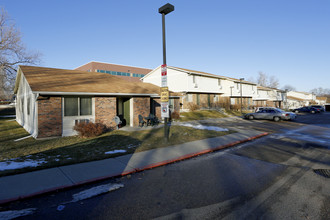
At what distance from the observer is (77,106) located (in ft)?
39.1

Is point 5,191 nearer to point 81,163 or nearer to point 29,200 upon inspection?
point 29,200

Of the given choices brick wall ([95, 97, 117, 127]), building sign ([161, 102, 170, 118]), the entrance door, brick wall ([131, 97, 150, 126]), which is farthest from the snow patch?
the entrance door

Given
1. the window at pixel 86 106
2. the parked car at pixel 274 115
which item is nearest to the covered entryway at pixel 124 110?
the window at pixel 86 106

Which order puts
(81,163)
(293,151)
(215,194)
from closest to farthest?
1. (215,194)
2. (81,163)
3. (293,151)

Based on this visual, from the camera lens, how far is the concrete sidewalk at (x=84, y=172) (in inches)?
172

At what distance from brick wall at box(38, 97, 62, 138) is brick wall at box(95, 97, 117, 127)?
226 cm

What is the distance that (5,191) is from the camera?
13.9ft

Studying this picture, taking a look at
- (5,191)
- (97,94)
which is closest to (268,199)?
(5,191)

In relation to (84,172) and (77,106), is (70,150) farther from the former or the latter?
(77,106)

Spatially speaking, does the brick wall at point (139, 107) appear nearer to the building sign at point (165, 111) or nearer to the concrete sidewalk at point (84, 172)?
the building sign at point (165, 111)

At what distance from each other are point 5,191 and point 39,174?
102cm

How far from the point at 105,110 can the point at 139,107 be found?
2.98 meters

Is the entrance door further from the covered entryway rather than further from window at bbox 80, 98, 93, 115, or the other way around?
window at bbox 80, 98, 93, 115

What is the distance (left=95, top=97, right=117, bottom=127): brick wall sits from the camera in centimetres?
1259
